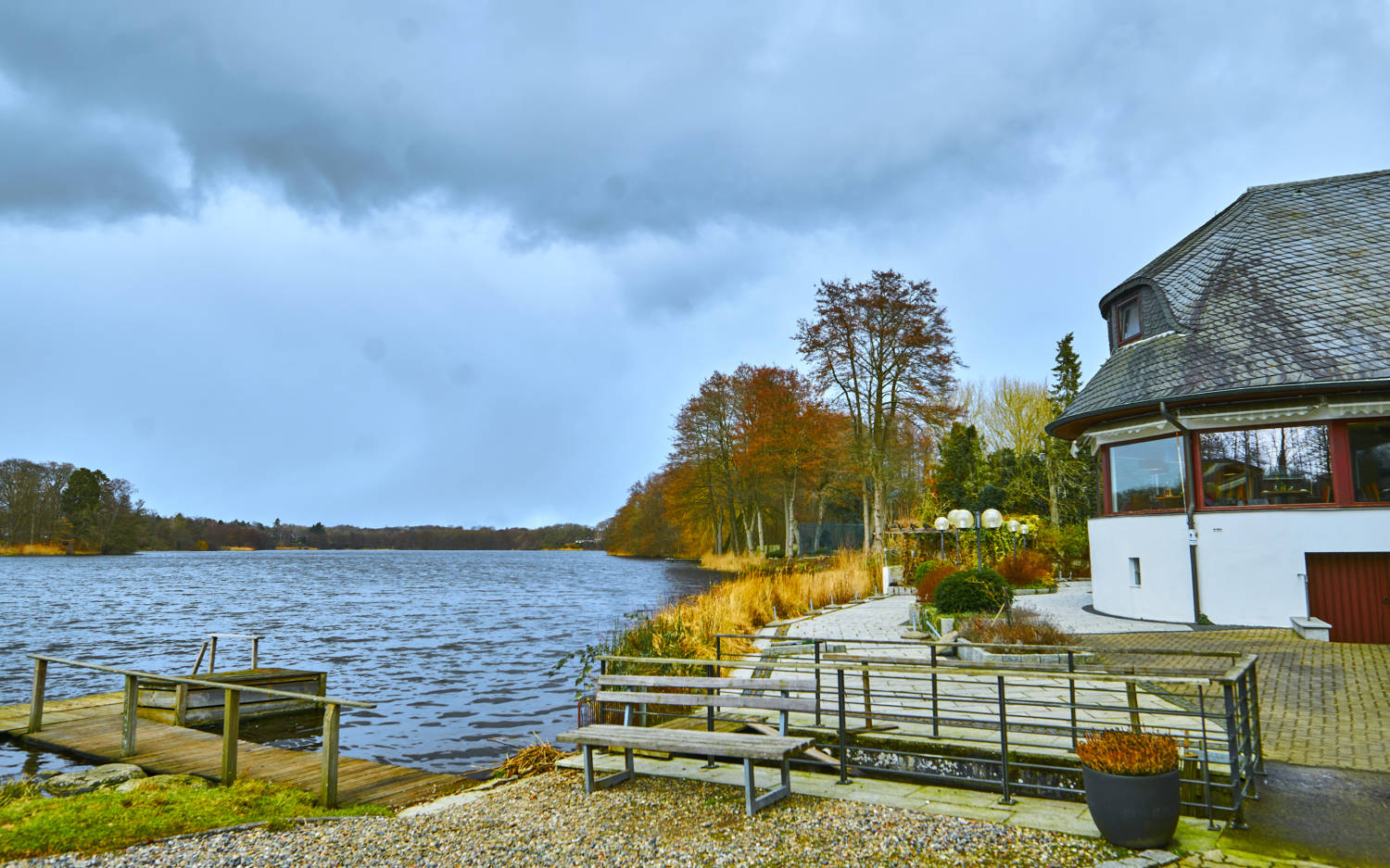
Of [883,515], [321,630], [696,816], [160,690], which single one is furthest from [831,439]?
[696,816]

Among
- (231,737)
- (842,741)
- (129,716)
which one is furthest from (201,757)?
(842,741)

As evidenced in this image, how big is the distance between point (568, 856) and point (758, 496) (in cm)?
4171

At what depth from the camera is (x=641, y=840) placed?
517 cm

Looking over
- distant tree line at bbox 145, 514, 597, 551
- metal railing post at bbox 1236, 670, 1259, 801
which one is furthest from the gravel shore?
distant tree line at bbox 145, 514, 597, 551

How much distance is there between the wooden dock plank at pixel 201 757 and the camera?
748cm

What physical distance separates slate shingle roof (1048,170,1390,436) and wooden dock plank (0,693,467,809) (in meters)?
13.2

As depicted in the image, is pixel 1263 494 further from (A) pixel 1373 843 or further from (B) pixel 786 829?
(B) pixel 786 829

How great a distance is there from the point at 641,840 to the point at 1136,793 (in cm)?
293

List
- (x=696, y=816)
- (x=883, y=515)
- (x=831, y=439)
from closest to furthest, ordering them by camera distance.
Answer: (x=696, y=816) < (x=883, y=515) < (x=831, y=439)

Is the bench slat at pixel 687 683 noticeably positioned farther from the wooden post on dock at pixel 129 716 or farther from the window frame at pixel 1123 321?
the window frame at pixel 1123 321

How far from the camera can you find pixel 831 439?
128 feet

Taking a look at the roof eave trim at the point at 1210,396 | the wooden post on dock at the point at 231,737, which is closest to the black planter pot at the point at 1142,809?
the wooden post on dock at the point at 231,737

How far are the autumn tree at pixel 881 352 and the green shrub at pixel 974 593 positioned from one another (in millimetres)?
17525

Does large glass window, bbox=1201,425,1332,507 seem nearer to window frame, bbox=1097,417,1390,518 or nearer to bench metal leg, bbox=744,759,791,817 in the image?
window frame, bbox=1097,417,1390,518
